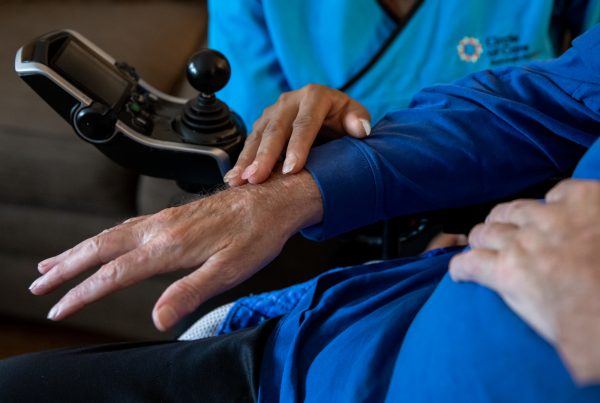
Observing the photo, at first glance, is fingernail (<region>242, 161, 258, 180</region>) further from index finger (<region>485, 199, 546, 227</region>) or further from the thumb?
index finger (<region>485, 199, 546, 227</region>)

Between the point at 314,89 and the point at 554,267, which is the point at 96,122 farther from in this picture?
the point at 554,267

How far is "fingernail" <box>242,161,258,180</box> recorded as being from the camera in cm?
68

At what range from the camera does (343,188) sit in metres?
0.69

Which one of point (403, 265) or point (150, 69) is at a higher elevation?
point (150, 69)

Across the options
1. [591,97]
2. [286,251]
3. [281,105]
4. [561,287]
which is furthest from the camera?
[286,251]

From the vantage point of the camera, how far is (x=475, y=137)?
0.72 meters

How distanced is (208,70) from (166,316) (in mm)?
329

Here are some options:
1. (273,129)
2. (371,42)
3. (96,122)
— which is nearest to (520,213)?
(273,129)

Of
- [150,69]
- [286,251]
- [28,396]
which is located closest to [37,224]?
[150,69]

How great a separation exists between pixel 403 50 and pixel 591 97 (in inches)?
16.2

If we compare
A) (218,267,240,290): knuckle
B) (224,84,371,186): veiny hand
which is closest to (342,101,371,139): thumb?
(224,84,371,186): veiny hand

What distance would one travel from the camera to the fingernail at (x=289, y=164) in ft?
2.25

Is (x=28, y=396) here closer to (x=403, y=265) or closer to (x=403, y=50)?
(x=403, y=265)

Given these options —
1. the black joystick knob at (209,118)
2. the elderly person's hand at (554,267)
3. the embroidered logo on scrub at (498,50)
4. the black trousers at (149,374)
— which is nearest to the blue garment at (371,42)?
the embroidered logo on scrub at (498,50)
